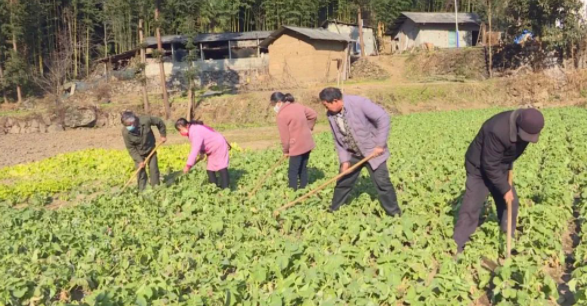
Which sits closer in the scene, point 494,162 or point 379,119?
point 494,162

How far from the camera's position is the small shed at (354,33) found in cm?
4028

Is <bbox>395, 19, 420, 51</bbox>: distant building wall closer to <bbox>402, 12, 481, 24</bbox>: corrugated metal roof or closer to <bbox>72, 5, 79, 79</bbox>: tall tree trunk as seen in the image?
<bbox>402, 12, 481, 24</bbox>: corrugated metal roof

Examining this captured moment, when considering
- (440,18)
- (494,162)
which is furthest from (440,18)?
(494,162)

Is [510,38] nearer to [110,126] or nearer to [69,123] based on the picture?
[110,126]

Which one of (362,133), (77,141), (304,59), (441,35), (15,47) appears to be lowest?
(77,141)

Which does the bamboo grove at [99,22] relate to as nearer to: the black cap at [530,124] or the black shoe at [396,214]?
the black shoe at [396,214]

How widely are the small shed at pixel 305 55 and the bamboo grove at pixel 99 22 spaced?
560 centimetres

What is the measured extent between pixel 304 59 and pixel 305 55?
25 cm

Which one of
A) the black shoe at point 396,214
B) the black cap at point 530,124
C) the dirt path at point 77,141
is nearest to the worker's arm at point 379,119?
the black shoe at point 396,214

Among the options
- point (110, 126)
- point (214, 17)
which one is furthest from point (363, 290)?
point (214, 17)

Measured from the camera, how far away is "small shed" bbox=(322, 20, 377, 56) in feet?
132

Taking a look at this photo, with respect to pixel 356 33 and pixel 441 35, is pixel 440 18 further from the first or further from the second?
pixel 356 33

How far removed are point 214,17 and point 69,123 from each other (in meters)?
19.2

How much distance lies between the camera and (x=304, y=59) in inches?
1234
